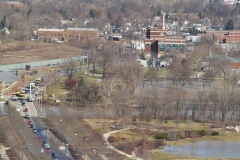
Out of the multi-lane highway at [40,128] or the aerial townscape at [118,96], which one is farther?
the aerial townscape at [118,96]

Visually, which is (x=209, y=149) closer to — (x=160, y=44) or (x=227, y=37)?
(x=160, y=44)

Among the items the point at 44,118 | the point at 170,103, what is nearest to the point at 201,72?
the point at 170,103

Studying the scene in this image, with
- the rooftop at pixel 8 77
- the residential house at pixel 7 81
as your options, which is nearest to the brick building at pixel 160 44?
the rooftop at pixel 8 77

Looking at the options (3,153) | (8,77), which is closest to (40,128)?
(3,153)

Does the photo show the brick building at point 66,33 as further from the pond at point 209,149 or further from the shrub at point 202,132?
the pond at point 209,149

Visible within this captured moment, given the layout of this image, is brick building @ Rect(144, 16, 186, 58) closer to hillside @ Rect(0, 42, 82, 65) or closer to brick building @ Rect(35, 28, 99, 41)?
hillside @ Rect(0, 42, 82, 65)

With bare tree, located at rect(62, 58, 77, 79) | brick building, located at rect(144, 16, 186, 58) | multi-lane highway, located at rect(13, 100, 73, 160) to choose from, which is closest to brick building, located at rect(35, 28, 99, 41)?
→ brick building, located at rect(144, 16, 186, 58)

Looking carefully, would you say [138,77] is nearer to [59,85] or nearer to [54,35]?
[59,85]
